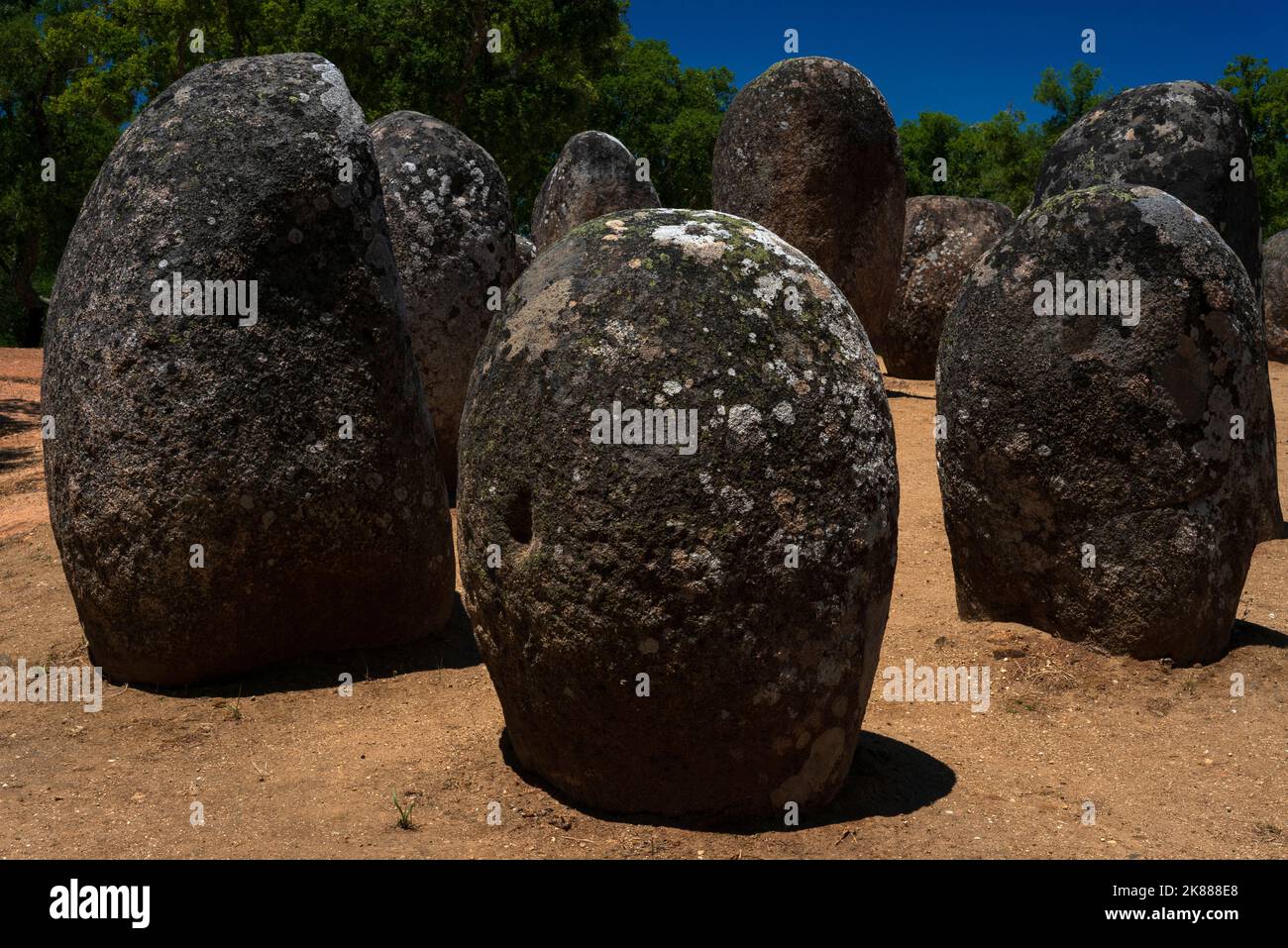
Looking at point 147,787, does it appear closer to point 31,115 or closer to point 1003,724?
point 1003,724

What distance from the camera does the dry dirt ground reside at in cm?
383

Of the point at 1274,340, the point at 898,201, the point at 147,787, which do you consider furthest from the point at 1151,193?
the point at 1274,340

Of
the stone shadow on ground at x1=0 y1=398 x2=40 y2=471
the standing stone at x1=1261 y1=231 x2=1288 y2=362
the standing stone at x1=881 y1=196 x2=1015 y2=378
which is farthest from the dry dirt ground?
the standing stone at x1=1261 y1=231 x2=1288 y2=362

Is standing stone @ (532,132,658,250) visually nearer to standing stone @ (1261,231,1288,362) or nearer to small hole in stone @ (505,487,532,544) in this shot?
standing stone @ (1261,231,1288,362)

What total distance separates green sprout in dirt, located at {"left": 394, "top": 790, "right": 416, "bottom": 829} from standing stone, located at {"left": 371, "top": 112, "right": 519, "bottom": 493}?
483cm

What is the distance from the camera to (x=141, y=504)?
5.10 m

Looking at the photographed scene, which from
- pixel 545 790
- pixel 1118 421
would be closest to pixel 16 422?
pixel 545 790

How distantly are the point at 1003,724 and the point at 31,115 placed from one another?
2367cm

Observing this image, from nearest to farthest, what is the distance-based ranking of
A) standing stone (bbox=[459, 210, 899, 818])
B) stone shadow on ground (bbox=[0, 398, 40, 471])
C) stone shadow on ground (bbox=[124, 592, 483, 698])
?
standing stone (bbox=[459, 210, 899, 818]) < stone shadow on ground (bbox=[124, 592, 483, 698]) < stone shadow on ground (bbox=[0, 398, 40, 471])

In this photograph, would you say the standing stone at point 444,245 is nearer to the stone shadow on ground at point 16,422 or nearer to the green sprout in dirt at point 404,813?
the green sprout in dirt at point 404,813

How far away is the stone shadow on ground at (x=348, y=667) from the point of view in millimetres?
5363

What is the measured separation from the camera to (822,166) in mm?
12617

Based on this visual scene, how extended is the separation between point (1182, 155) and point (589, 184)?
9.00 meters

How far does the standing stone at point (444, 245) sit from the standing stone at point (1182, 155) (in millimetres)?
4202
